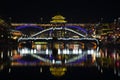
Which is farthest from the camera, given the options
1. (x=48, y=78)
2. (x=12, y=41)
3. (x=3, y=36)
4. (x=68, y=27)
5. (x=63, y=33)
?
(x=68, y=27)

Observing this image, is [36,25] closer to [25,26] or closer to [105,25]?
[25,26]

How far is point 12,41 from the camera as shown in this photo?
116 m

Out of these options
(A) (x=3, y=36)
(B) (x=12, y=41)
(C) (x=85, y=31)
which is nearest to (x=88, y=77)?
(A) (x=3, y=36)

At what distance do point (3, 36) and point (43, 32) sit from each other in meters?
16.5

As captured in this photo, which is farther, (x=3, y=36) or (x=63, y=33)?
(x=63, y=33)

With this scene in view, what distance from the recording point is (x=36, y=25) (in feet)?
442

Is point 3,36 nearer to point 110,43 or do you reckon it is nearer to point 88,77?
point 110,43

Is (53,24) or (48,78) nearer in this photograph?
(48,78)

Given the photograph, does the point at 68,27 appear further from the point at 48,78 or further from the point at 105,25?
the point at 48,78

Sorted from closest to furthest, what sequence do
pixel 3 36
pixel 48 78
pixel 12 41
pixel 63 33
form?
pixel 48 78
pixel 3 36
pixel 12 41
pixel 63 33

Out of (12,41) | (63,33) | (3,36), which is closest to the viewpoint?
(3,36)

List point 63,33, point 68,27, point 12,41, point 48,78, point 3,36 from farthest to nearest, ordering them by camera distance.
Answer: point 68,27 → point 63,33 → point 12,41 → point 3,36 → point 48,78

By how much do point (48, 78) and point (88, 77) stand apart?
314 cm

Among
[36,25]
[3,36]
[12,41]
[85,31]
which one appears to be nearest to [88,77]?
[3,36]
